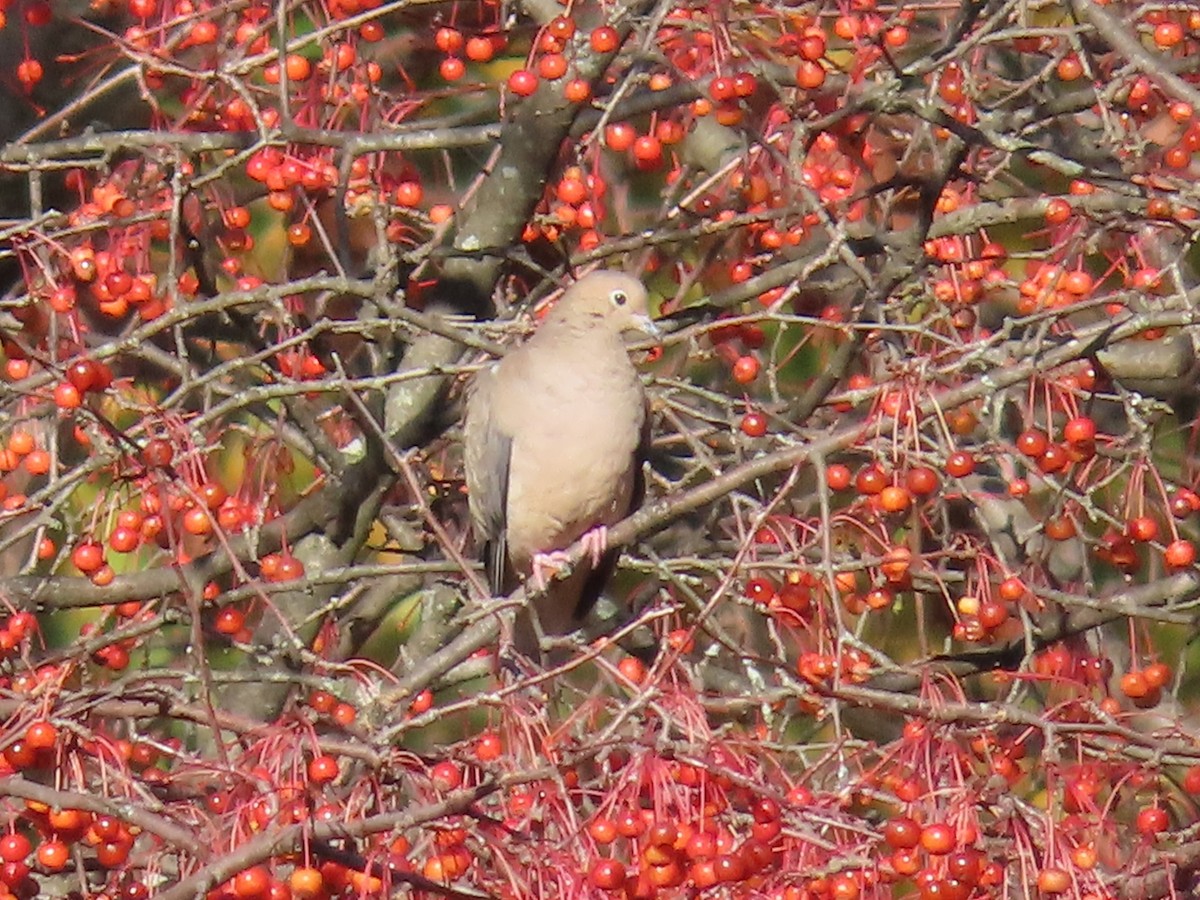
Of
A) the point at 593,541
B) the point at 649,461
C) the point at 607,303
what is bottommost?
the point at 649,461

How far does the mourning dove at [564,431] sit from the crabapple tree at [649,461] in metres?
0.13

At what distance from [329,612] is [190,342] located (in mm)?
1065

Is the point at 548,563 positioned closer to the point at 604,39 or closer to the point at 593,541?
the point at 593,541

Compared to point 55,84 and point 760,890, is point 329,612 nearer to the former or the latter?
point 760,890

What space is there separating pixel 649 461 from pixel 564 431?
1.28ft

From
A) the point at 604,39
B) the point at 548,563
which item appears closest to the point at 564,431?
the point at 548,563

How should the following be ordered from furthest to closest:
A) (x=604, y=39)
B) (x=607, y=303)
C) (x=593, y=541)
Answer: (x=607, y=303)
(x=593, y=541)
(x=604, y=39)

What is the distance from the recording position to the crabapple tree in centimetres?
300

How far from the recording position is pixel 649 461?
496cm

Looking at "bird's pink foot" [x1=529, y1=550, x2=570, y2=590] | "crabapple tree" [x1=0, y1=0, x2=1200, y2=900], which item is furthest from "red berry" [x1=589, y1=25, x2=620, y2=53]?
"bird's pink foot" [x1=529, y1=550, x2=570, y2=590]

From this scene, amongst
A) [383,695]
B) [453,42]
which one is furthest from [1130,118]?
[383,695]

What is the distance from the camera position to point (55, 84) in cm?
550

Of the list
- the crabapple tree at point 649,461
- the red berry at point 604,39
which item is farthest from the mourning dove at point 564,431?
the red berry at point 604,39

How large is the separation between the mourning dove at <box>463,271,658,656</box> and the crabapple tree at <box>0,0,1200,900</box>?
13cm
